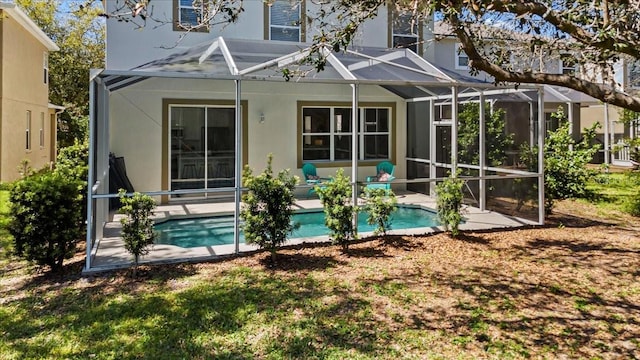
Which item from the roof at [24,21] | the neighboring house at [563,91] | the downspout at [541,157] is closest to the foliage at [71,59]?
the roof at [24,21]

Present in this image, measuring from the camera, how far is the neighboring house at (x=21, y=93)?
16688mm

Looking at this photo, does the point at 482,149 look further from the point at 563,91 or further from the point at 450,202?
the point at 563,91

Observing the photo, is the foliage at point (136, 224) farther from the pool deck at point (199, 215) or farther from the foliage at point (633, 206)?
the foliage at point (633, 206)

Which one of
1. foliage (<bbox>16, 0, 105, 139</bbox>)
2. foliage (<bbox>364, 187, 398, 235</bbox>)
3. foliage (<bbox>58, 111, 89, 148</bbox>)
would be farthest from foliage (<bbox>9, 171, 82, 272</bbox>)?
foliage (<bbox>16, 0, 105, 139</bbox>)

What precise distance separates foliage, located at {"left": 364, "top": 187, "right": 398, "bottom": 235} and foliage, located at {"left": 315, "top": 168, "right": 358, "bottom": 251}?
0.46 m

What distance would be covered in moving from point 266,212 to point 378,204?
206cm

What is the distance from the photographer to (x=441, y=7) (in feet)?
18.2

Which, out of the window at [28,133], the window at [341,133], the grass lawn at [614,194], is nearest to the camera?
the grass lawn at [614,194]

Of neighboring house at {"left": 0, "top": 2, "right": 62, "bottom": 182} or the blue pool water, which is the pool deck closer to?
the blue pool water

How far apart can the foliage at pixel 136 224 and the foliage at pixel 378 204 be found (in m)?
3.50

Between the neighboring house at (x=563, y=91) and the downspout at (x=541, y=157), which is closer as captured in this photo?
the downspout at (x=541, y=157)

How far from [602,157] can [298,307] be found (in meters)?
22.8

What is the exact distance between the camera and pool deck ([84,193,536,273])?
23.2 ft

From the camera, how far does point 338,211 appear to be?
24.4 ft
